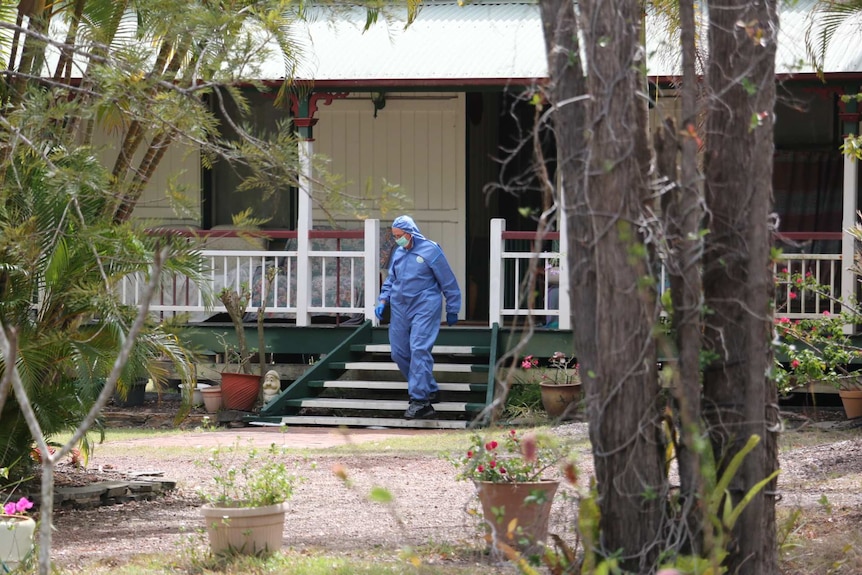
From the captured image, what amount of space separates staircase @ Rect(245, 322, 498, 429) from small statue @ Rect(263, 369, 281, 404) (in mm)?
558

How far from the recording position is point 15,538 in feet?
18.6

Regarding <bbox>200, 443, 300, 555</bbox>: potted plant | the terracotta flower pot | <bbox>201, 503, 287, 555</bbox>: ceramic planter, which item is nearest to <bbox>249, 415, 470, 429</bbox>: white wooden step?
the terracotta flower pot

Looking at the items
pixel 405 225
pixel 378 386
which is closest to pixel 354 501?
pixel 405 225

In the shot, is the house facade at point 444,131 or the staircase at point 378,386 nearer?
the staircase at point 378,386

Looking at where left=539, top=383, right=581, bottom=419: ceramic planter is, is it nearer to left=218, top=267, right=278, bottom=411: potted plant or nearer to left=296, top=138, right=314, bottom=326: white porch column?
left=296, top=138, right=314, bottom=326: white porch column

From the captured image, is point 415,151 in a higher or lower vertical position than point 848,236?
higher

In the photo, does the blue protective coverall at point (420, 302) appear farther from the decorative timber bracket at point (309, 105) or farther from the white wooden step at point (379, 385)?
the decorative timber bracket at point (309, 105)

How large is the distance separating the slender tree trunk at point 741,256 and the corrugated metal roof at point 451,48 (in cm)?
761

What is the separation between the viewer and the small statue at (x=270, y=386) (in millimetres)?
13000

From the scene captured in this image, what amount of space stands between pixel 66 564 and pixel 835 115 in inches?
453

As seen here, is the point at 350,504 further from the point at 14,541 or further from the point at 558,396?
the point at 558,396

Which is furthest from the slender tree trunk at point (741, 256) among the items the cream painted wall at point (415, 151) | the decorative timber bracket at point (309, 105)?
the cream painted wall at point (415, 151)

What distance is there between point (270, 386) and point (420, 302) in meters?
2.28

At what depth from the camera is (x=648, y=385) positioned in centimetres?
427
